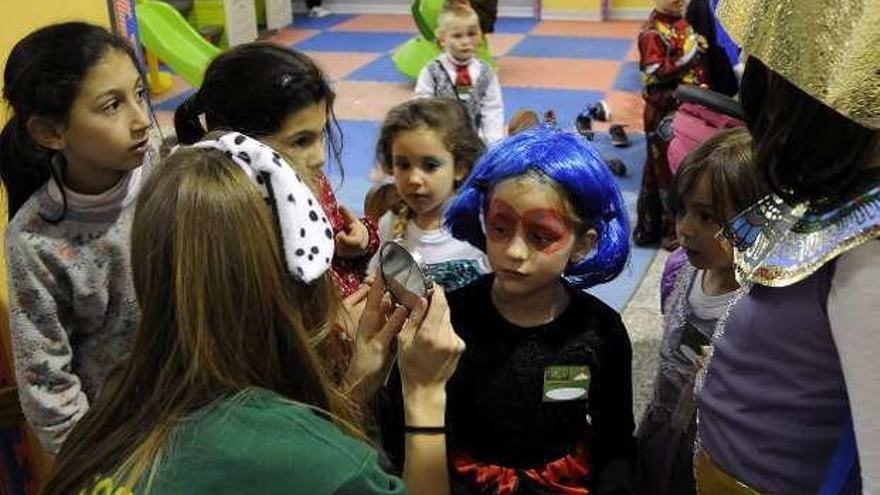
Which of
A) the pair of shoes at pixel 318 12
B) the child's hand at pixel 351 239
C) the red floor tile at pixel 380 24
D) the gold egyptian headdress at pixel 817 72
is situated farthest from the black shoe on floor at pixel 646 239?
the pair of shoes at pixel 318 12

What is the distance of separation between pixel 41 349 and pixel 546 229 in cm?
94

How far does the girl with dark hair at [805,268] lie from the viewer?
87 centimetres

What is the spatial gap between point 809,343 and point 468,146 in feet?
4.59

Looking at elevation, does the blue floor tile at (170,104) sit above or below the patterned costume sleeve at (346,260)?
below

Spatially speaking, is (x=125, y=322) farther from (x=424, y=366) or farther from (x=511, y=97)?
(x=511, y=97)

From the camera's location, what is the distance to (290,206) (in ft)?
3.46

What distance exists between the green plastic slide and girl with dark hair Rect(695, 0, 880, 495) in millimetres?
5315

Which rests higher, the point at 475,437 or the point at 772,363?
the point at 772,363

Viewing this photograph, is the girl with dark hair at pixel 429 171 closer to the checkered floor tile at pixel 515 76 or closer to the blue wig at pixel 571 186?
the blue wig at pixel 571 186

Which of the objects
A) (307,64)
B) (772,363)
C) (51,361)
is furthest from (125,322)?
(772,363)

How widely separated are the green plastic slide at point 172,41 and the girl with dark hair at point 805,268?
17.4ft

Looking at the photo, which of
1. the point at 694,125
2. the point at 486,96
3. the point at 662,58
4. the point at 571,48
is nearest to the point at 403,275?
the point at 694,125

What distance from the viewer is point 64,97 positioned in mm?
1563

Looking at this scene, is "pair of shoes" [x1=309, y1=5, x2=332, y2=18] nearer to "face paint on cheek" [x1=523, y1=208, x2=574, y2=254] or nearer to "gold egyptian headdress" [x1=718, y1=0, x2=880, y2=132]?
"face paint on cheek" [x1=523, y1=208, x2=574, y2=254]
